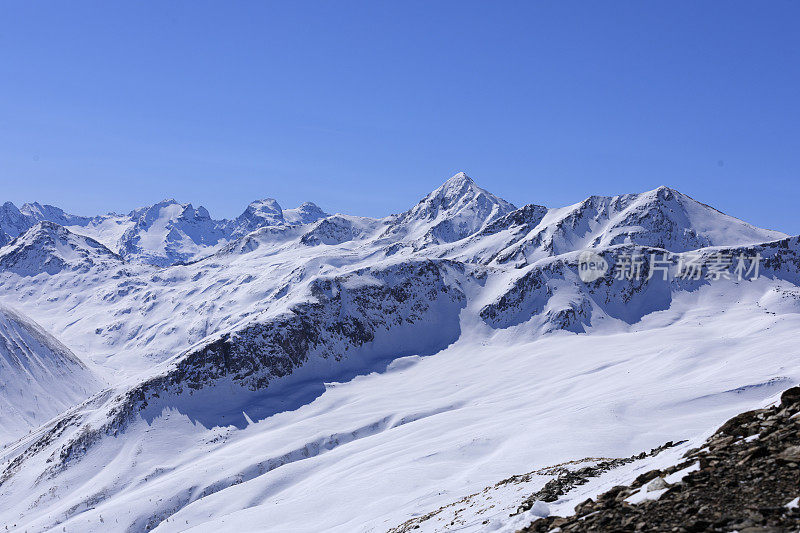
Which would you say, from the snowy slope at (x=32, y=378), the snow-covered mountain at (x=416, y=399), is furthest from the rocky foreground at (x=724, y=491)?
the snowy slope at (x=32, y=378)

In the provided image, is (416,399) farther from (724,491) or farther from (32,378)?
(32,378)

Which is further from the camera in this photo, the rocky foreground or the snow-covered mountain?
the snow-covered mountain

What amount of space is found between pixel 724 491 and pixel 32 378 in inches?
7358

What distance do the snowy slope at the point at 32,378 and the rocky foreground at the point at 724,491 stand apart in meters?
153

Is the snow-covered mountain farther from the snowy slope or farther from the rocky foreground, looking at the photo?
the snowy slope

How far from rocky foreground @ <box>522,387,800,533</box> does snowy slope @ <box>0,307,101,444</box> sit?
15330cm

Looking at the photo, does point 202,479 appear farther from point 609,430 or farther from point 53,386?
point 53,386

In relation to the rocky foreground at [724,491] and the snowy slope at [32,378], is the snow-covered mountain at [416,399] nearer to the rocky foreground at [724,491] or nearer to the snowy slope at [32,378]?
the rocky foreground at [724,491]

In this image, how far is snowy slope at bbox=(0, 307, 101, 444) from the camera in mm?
141125

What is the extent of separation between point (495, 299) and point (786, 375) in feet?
287

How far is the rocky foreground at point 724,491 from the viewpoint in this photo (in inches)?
375

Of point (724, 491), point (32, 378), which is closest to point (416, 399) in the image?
point (724, 491)

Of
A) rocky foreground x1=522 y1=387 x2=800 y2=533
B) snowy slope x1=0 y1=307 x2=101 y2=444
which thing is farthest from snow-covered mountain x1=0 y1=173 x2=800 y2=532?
snowy slope x1=0 y1=307 x2=101 y2=444

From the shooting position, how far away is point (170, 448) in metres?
92.6
